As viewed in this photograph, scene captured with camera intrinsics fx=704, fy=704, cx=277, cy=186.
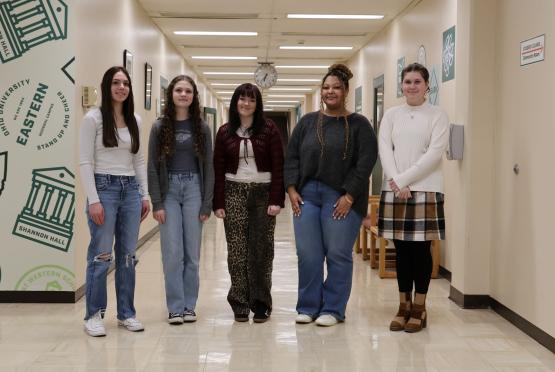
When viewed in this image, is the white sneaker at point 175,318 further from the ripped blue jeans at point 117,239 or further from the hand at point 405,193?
the hand at point 405,193

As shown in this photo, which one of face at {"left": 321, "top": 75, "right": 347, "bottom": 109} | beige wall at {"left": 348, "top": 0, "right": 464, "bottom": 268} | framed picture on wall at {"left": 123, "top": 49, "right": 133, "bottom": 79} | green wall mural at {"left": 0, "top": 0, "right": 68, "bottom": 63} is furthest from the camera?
framed picture on wall at {"left": 123, "top": 49, "right": 133, "bottom": 79}

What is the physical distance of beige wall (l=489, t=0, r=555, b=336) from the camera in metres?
3.78

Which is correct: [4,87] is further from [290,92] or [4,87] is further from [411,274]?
[290,92]

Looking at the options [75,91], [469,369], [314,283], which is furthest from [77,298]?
[469,369]

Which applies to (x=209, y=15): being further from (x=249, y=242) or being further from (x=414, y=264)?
(x=414, y=264)

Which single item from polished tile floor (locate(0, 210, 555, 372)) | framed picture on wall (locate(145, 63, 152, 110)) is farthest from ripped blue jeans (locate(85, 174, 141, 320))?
framed picture on wall (locate(145, 63, 152, 110))

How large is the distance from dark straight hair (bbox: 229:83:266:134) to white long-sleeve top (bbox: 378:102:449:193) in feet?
2.40

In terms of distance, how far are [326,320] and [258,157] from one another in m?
1.04

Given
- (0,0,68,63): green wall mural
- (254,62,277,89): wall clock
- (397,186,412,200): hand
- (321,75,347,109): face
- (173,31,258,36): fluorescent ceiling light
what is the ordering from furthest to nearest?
(254,62,277,89): wall clock
(173,31,258,36): fluorescent ceiling light
(0,0,68,63): green wall mural
(321,75,347,109): face
(397,186,412,200): hand

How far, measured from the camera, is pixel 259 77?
13.0 m

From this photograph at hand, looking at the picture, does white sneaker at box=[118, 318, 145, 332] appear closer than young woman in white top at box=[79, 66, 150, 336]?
No

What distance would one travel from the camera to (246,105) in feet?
13.4

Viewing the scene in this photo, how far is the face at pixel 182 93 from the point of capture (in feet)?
13.1

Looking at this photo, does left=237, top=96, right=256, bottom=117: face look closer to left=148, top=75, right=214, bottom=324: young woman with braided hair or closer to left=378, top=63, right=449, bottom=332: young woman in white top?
left=148, top=75, right=214, bottom=324: young woman with braided hair
